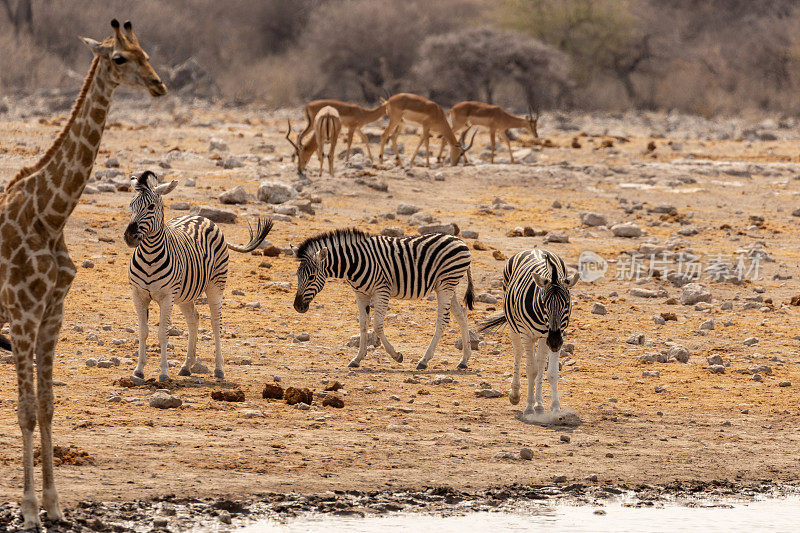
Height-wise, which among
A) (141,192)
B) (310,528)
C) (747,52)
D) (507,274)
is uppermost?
(747,52)

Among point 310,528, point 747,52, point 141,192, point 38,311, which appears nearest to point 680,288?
point 141,192

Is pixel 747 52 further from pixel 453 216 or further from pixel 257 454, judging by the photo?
pixel 257 454

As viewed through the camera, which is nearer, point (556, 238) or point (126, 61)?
point (126, 61)

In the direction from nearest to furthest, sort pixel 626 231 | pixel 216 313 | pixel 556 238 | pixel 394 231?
pixel 216 313, pixel 394 231, pixel 556 238, pixel 626 231

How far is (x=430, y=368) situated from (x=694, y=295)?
4.58 meters

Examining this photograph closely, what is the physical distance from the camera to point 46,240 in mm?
6004

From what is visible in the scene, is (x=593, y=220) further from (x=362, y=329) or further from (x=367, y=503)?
(x=367, y=503)

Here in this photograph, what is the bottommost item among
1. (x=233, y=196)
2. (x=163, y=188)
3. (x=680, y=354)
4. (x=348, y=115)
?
(x=680, y=354)

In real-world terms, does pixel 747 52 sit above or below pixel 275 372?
above

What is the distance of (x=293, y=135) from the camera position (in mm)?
28953

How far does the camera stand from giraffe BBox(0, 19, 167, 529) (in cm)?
589

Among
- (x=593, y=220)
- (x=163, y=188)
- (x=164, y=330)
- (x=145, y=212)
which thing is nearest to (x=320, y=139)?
(x=593, y=220)

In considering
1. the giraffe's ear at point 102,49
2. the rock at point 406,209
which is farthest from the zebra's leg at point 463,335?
the rock at point 406,209

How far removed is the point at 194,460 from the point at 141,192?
2499 millimetres
